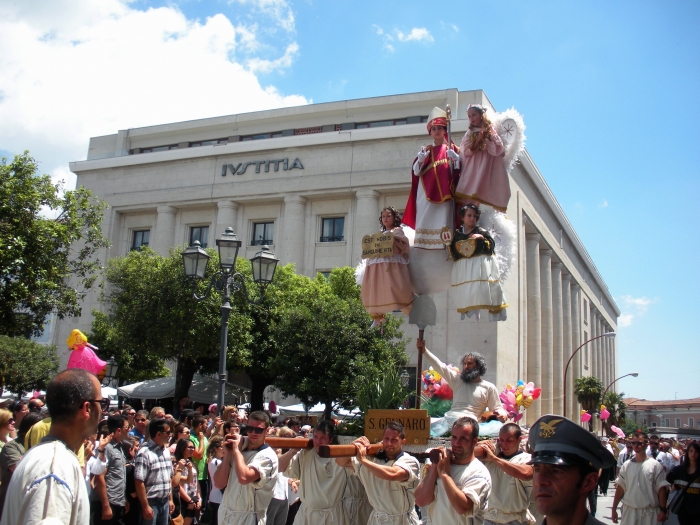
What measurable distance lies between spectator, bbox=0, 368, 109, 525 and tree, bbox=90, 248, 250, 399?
2226 centimetres

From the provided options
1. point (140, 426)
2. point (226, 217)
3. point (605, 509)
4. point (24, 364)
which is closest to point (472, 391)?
point (140, 426)

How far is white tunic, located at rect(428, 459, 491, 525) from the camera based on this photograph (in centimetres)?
506

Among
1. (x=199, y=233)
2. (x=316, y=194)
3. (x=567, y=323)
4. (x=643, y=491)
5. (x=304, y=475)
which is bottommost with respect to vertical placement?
(x=643, y=491)

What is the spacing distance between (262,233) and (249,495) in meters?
34.6

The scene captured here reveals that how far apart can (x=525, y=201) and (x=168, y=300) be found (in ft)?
74.6

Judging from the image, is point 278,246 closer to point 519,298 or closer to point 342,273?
point 342,273

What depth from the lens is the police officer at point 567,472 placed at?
2.94m

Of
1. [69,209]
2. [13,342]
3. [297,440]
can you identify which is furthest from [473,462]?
[13,342]

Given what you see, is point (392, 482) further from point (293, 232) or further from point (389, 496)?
point (293, 232)

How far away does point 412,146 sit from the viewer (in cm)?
3684

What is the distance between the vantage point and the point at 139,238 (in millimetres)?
43594

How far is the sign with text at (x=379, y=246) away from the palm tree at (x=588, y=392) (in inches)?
1935

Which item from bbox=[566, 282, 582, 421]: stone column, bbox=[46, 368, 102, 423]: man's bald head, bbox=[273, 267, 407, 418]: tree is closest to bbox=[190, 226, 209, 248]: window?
bbox=[273, 267, 407, 418]: tree

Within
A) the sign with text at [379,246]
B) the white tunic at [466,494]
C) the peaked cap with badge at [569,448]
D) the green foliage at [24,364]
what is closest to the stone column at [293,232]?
the green foliage at [24,364]
